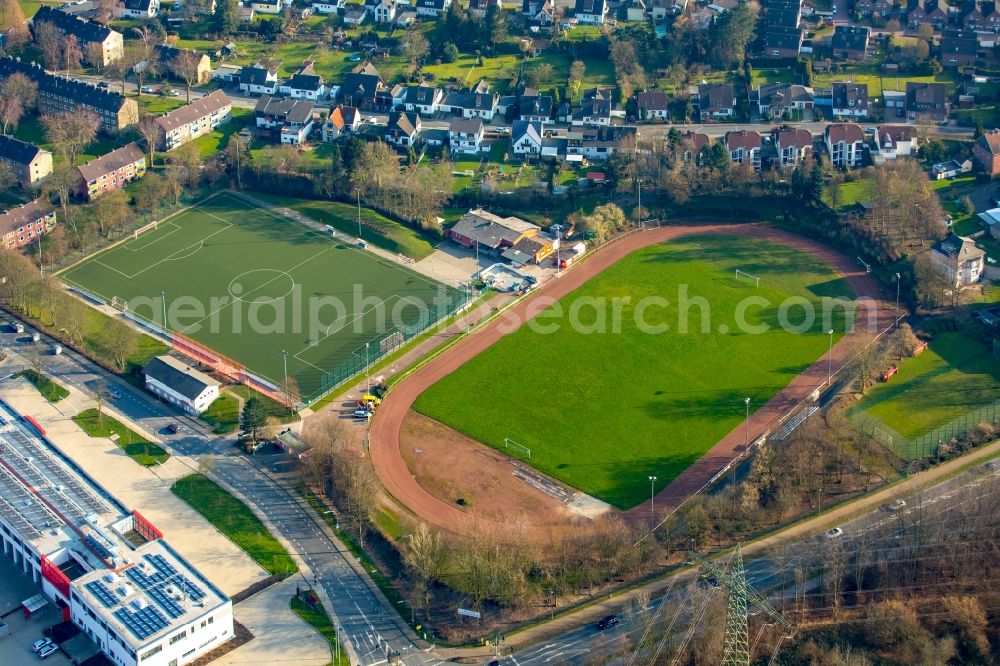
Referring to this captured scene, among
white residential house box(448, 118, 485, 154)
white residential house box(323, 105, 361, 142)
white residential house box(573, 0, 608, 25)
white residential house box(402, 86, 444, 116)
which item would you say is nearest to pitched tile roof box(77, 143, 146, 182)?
white residential house box(323, 105, 361, 142)

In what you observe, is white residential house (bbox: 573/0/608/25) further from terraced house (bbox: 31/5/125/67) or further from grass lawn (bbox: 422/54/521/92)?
terraced house (bbox: 31/5/125/67)

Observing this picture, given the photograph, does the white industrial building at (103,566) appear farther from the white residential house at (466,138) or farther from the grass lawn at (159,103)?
the grass lawn at (159,103)

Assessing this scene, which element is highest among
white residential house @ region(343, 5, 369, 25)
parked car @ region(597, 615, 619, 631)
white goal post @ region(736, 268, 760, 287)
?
white residential house @ region(343, 5, 369, 25)

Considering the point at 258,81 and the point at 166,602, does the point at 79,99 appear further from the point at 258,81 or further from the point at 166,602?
the point at 166,602

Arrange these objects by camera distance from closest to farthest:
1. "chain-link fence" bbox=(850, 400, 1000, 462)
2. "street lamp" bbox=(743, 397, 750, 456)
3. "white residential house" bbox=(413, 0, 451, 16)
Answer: "chain-link fence" bbox=(850, 400, 1000, 462) < "street lamp" bbox=(743, 397, 750, 456) < "white residential house" bbox=(413, 0, 451, 16)

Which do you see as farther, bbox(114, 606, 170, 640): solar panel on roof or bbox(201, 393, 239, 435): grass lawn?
bbox(201, 393, 239, 435): grass lawn

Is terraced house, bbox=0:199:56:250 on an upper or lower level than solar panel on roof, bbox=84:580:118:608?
upper

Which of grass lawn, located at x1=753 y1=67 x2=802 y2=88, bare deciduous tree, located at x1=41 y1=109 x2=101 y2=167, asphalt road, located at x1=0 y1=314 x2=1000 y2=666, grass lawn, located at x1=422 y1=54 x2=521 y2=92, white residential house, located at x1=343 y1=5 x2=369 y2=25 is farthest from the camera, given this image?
white residential house, located at x1=343 y1=5 x2=369 y2=25

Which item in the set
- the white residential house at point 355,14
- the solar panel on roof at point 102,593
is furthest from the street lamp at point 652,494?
the white residential house at point 355,14
